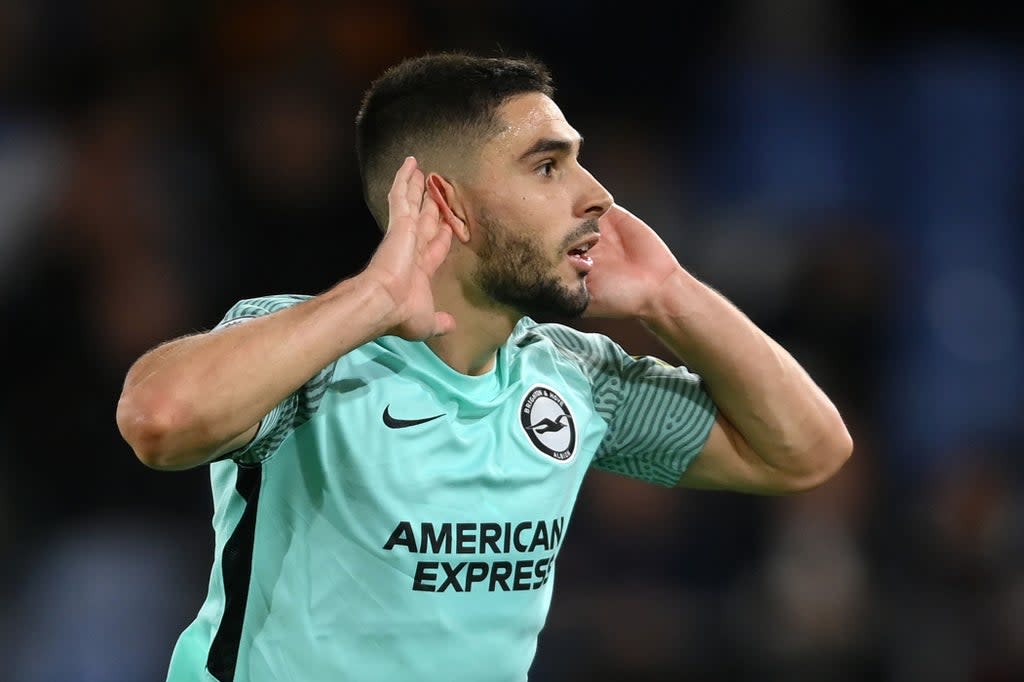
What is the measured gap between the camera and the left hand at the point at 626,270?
11.8ft

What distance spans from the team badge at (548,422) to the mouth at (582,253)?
0.32 m

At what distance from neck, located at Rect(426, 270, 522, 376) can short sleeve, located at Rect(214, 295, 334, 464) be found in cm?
41

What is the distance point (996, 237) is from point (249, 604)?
19.8ft

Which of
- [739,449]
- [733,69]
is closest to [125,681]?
[739,449]

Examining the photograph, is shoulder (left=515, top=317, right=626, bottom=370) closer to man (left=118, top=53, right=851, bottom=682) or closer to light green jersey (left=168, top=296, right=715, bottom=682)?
man (left=118, top=53, right=851, bottom=682)

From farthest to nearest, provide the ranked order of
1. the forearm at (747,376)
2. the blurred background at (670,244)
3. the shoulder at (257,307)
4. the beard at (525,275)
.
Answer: the blurred background at (670,244) → the forearm at (747,376) → the beard at (525,275) → the shoulder at (257,307)

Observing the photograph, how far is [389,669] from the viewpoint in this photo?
3.16 m

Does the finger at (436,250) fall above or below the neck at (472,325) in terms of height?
above

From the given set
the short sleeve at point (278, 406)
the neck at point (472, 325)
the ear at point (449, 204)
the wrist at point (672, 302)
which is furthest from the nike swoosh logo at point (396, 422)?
the wrist at point (672, 302)

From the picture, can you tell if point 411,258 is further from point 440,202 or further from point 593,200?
point 593,200

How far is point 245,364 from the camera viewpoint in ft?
9.13

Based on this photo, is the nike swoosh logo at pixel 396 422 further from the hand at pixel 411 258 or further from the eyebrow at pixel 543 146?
the eyebrow at pixel 543 146

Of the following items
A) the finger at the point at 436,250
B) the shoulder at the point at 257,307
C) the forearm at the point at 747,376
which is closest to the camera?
the shoulder at the point at 257,307

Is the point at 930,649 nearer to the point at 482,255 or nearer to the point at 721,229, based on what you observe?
the point at 721,229
